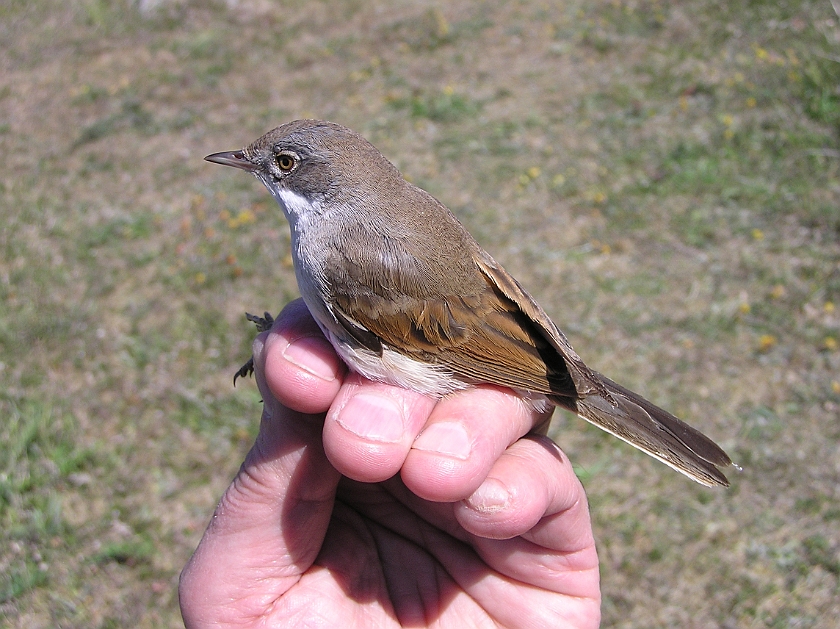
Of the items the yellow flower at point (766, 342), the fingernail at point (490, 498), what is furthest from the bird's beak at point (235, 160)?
the yellow flower at point (766, 342)

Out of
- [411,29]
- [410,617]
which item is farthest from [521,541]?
[411,29]

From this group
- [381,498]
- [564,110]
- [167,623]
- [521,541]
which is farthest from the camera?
[564,110]

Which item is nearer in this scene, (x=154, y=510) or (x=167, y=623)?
(x=167, y=623)

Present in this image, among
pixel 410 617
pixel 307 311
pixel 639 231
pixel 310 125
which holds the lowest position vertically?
pixel 639 231

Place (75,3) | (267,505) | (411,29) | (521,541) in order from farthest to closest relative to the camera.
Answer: (75,3), (411,29), (521,541), (267,505)

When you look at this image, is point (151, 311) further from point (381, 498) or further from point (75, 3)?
point (75, 3)

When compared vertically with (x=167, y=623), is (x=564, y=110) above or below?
above
